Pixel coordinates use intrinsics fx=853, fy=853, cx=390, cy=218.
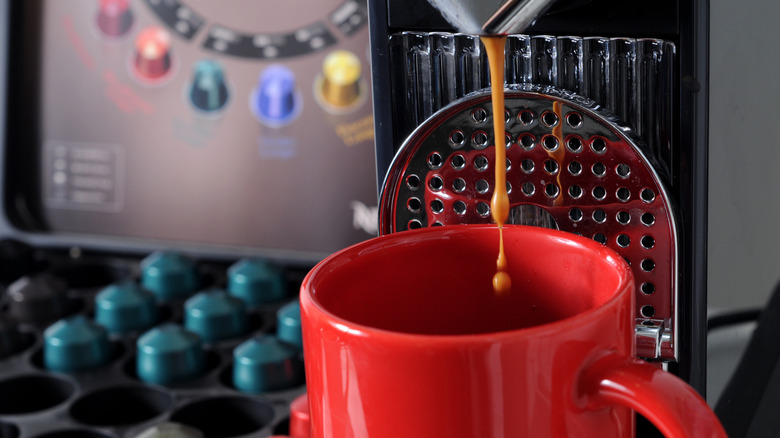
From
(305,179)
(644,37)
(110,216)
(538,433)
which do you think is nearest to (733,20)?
(644,37)

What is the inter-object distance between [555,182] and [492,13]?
0.25ft

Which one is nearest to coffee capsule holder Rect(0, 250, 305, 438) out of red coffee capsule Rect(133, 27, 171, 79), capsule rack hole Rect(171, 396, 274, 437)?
capsule rack hole Rect(171, 396, 274, 437)

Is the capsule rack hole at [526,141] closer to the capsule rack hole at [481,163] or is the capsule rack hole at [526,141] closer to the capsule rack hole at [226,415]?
the capsule rack hole at [481,163]

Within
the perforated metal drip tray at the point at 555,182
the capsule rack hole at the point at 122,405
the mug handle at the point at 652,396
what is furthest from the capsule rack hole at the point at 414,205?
the capsule rack hole at the point at 122,405

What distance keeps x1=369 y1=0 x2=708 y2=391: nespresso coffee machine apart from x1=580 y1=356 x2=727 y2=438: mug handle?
65 mm

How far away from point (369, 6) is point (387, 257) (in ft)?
0.29

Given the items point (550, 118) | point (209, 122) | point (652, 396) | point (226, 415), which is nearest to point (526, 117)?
point (550, 118)

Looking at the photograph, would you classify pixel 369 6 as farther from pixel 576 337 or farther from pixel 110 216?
pixel 110 216

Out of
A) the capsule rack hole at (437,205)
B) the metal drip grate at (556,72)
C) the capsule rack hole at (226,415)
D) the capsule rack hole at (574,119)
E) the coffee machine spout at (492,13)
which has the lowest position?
the capsule rack hole at (226,415)

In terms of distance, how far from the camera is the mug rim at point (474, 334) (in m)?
0.20

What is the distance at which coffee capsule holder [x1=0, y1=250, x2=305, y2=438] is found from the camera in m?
0.44

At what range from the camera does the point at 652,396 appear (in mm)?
198

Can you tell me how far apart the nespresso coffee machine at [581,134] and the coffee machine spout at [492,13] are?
0.03 meters

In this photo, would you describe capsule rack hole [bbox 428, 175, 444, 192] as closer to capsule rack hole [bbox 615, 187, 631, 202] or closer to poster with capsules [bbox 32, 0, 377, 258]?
capsule rack hole [bbox 615, 187, 631, 202]
